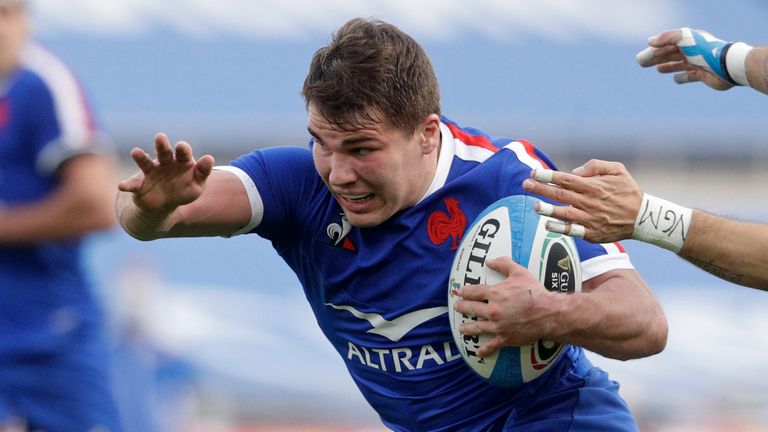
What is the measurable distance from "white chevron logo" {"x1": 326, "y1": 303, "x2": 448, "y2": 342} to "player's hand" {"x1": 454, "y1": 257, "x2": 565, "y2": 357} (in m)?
0.45

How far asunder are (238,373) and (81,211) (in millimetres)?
9672

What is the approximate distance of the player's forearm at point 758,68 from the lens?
4.88m

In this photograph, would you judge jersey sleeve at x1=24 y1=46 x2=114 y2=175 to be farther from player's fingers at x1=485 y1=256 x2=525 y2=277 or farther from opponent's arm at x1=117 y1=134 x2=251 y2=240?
player's fingers at x1=485 y1=256 x2=525 y2=277

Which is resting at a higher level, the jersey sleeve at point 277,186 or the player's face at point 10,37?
the player's face at point 10,37

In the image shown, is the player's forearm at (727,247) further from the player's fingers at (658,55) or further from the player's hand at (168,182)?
the player's hand at (168,182)

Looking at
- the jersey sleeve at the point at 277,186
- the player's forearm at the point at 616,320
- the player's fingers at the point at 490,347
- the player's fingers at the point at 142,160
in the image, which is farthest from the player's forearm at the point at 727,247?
the player's fingers at the point at 142,160

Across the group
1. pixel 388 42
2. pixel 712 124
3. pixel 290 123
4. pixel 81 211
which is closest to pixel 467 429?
pixel 388 42

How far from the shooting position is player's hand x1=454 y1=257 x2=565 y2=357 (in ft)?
13.2

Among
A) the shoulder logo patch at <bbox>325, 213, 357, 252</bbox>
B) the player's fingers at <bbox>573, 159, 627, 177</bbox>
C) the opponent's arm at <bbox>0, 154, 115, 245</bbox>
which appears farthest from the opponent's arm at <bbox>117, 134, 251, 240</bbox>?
the opponent's arm at <bbox>0, 154, 115, 245</bbox>

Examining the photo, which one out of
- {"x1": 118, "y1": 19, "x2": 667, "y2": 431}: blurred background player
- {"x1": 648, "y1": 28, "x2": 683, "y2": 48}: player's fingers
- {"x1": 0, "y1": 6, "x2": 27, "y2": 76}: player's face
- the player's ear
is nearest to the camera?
{"x1": 118, "y1": 19, "x2": 667, "y2": 431}: blurred background player

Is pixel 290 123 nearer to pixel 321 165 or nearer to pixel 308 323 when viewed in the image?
pixel 308 323

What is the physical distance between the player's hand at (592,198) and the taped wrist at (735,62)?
120 cm

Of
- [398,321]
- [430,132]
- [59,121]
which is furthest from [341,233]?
[59,121]

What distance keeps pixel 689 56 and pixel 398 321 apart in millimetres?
1793
